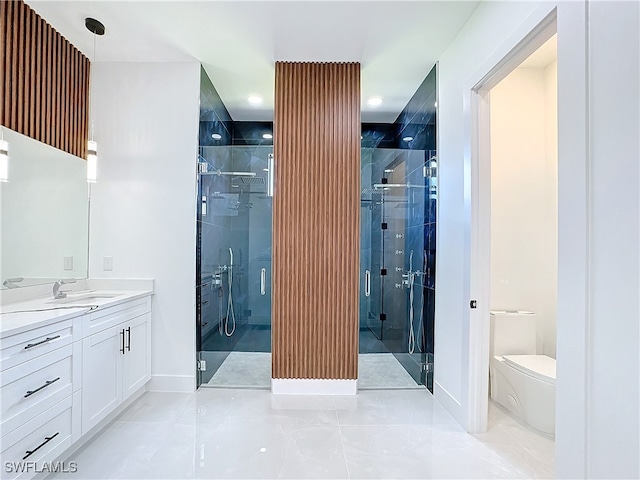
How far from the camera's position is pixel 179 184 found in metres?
2.91

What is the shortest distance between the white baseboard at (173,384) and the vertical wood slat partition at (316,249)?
2.28ft

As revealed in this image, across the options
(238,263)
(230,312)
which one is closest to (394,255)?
(238,263)

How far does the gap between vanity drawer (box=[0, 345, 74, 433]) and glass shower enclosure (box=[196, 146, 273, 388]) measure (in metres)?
1.30

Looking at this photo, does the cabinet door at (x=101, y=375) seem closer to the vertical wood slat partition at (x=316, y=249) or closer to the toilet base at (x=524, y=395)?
the vertical wood slat partition at (x=316, y=249)

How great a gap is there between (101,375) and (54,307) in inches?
20.1

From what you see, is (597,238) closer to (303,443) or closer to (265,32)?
(303,443)

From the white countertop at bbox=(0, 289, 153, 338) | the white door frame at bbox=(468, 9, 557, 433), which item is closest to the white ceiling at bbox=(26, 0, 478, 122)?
the white door frame at bbox=(468, 9, 557, 433)

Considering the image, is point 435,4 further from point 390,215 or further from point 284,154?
point 390,215

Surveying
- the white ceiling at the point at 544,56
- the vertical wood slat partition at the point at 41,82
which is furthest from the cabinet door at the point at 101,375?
the white ceiling at the point at 544,56

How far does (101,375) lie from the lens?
7.10 ft

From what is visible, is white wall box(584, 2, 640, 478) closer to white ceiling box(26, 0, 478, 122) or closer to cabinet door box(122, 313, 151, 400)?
white ceiling box(26, 0, 478, 122)

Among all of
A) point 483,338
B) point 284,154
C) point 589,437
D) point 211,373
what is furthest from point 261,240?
point 589,437

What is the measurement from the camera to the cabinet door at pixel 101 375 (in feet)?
6.61

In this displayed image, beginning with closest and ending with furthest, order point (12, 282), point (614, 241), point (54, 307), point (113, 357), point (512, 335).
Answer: point (614, 241) < point (54, 307) < point (12, 282) < point (113, 357) < point (512, 335)
